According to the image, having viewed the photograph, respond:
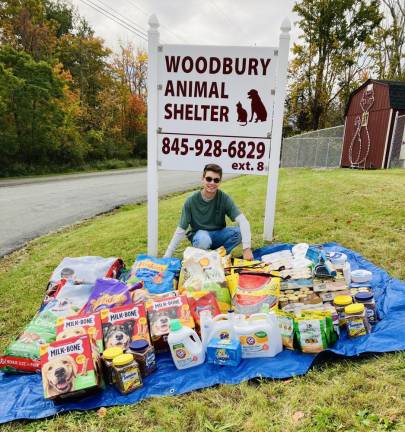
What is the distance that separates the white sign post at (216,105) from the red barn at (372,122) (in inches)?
560

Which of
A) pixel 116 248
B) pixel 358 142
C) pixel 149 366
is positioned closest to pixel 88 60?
pixel 358 142

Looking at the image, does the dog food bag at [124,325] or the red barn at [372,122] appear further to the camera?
the red barn at [372,122]

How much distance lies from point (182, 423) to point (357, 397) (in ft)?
3.46

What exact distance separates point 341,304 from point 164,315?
144 cm

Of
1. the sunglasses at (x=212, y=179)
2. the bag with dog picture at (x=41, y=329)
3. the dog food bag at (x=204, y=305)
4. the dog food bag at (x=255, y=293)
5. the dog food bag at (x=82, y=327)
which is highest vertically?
the sunglasses at (x=212, y=179)

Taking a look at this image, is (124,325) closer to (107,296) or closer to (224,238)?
(107,296)


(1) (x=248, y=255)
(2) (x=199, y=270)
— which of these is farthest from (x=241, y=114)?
(2) (x=199, y=270)

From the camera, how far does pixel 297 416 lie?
209cm

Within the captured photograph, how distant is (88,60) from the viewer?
33.0 m

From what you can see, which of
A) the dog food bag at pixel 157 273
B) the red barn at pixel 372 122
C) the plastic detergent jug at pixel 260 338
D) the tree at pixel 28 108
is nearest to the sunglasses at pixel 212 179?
the dog food bag at pixel 157 273

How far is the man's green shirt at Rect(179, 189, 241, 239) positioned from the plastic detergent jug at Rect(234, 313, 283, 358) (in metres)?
1.72

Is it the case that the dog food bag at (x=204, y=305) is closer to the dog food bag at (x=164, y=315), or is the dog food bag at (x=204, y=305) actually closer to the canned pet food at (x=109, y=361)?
the dog food bag at (x=164, y=315)

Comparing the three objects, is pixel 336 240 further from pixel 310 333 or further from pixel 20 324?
pixel 20 324

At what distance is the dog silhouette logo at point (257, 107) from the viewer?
4.23m
